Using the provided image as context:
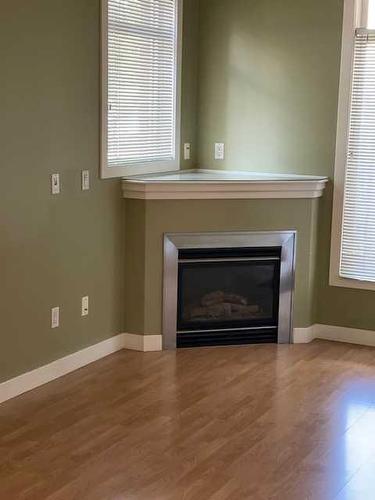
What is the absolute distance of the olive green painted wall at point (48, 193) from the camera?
157 inches

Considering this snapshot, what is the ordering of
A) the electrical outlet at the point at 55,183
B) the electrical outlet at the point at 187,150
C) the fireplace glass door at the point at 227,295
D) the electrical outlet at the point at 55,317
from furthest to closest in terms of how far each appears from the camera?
the electrical outlet at the point at 187,150, the fireplace glass door at the point at 227,295, the electrical outlet at the point at 55,317, the electrical outlet at the point at 55,183

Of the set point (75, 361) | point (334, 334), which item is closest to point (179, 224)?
point (75, 361)

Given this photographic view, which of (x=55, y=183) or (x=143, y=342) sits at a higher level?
(x=55, y=183)

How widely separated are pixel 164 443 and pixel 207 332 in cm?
165

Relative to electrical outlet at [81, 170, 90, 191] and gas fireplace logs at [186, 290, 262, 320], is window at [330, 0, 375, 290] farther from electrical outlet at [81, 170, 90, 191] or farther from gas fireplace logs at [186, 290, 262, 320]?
electrical outlet at [81, 170, 90, 191]

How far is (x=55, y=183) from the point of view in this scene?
432cm

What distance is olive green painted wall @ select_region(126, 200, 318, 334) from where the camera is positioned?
498 cm

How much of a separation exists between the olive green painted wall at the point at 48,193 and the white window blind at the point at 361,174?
1532 millimetres

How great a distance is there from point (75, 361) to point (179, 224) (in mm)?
1110

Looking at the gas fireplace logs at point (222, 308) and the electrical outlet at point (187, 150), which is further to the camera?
the electrical outlet at point (187, 150)

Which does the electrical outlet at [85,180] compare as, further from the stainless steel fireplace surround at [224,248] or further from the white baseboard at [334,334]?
the white baseboard at [334,334]

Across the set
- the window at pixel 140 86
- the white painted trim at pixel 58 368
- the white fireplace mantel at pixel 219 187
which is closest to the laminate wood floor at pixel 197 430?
the white painted trim at pixel 58 368

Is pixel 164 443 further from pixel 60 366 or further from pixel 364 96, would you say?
pixel 364 96

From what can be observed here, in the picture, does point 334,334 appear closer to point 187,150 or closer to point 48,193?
point 187,150
